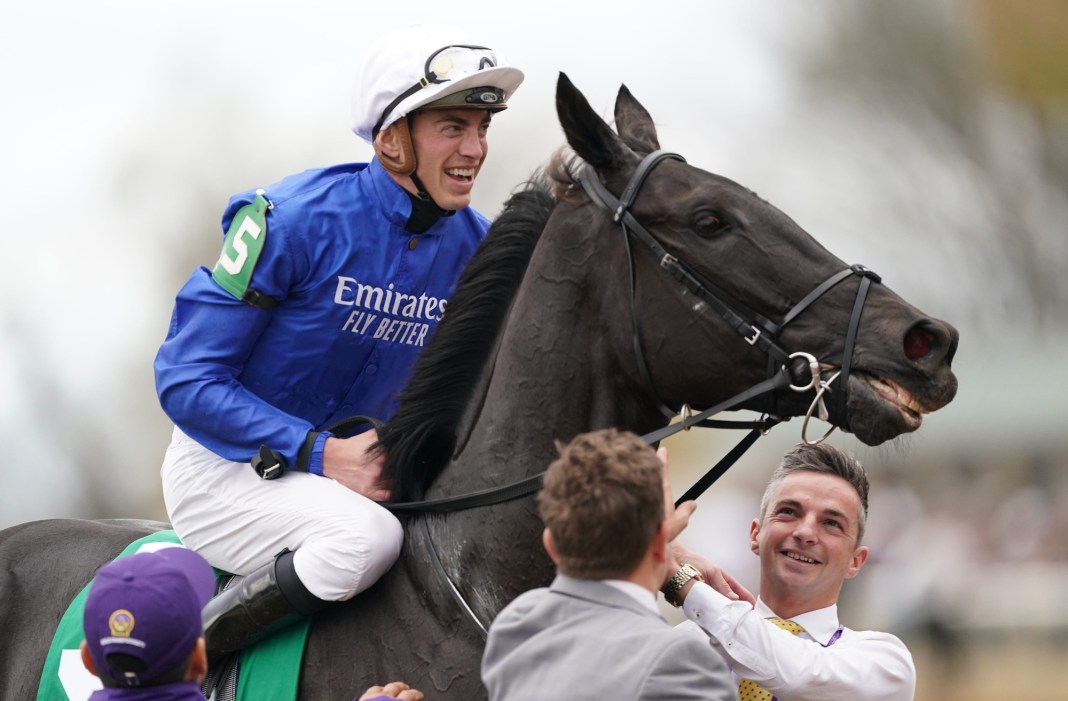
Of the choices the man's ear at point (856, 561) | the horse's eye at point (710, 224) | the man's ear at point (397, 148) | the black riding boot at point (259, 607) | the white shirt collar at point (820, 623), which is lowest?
the black riding boot at point (259, 607)

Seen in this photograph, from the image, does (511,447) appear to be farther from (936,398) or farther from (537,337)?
(936,398)

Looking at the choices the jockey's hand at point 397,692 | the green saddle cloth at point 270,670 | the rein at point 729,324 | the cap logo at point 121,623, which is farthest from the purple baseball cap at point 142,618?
the rein at point 729,324

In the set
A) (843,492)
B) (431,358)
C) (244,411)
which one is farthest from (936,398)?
(244,411)

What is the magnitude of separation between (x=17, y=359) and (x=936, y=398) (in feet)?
26.7

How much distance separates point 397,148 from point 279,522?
1.08 metres

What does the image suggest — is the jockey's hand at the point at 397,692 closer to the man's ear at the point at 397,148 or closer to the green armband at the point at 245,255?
the green armband at the point at 245,255

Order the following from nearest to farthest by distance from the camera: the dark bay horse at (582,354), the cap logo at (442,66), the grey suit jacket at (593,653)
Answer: the grey suit jacket at (593,653) < the dark bay horse at (582,354) < the cap logo at (442,66)

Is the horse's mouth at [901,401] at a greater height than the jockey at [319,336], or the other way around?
the horse's mouth at [901,401]

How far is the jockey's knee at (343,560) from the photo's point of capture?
2932 millimetres

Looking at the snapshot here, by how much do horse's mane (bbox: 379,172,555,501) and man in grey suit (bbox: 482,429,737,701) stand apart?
1.07 metres

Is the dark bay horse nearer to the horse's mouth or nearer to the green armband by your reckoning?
the horse's mouth

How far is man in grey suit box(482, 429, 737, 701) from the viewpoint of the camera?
1964 mm

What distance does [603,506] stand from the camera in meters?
2.04

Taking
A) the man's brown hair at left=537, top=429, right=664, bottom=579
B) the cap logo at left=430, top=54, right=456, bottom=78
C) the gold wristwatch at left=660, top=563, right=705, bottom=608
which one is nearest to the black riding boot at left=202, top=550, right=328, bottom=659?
the gold wristwatch at left=660, top=563, right=705, bottom=608
